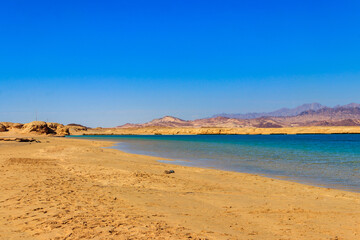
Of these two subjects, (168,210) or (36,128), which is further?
(36,128)

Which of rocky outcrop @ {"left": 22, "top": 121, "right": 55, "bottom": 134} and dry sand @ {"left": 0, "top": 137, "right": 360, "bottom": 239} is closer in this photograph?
dry sand @ {"left": 0, "top": 137, "right": 360, "bottom": 239}

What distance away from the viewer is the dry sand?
5.14m

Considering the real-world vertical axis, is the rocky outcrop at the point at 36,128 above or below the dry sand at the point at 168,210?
above

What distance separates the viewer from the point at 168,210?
677 cm

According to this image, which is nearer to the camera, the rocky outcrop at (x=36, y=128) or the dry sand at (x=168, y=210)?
the dry sand at (x=168, y=210)

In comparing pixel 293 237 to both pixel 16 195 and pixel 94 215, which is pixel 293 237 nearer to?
pixel 94 215

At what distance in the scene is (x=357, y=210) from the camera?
720 centimetres

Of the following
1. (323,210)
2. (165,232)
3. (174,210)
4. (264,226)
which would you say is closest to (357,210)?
(323,210)

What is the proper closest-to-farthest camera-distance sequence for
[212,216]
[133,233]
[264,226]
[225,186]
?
[133,233] → [264,226] → [212,216] → [225,186]

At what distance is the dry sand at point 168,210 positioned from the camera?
5136 mm

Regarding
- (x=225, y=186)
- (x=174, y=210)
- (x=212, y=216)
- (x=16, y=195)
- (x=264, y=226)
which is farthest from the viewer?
(x=225, y=186)

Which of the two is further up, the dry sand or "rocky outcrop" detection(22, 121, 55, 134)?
"rocky outcrop" detection(22, 121, 55, 134)

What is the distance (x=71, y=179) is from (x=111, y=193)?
3.08 metres

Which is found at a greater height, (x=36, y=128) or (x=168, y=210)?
(x=36, y=128)
